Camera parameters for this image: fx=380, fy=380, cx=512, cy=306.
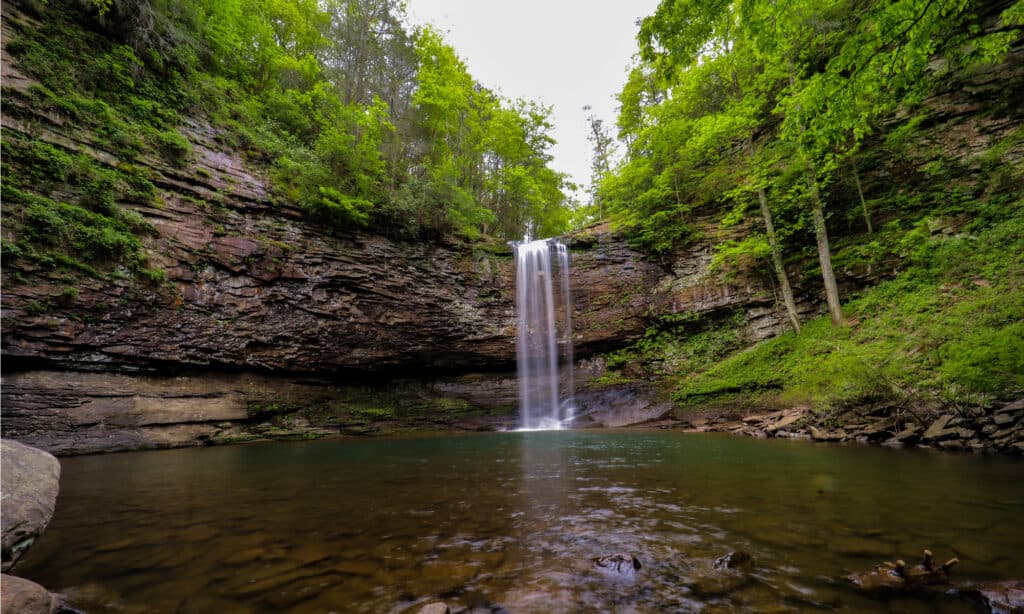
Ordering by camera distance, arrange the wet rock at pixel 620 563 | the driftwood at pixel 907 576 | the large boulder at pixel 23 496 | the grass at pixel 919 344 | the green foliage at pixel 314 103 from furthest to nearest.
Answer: the green foliage at pixel 314 103 → the grass at pixel 919 344 → the wet rock at pixel 620 563 → the large boulder at pixel 23 496 → the driftwood at pixel 907 576

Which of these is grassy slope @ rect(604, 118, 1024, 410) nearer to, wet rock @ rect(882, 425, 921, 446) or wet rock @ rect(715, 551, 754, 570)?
wet rock @ rect(882, 425, 921, 446)

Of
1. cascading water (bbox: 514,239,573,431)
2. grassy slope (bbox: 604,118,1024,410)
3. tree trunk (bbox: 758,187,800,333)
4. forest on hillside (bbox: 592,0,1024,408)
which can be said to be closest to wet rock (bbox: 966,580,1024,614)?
forest on hillside (bbox: 592,0,1024,408)

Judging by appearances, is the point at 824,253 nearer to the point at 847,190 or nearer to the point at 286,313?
the point at 847,190

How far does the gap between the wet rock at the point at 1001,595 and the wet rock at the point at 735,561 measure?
0.94 metres

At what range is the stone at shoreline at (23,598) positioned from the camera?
169 cm

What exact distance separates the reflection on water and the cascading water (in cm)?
1126

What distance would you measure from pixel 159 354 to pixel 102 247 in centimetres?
317

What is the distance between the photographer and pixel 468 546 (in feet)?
9.46

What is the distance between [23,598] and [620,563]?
305 cm

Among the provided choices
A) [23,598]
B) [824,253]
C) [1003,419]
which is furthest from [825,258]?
[23,598]

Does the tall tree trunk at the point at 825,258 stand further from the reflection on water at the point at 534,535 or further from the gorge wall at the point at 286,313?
the reflection on water at the point at 534,535

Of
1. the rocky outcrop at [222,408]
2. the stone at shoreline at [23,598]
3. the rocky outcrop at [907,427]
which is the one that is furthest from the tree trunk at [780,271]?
the stone at shoreline at [23,598]

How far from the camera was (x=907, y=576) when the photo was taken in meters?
2.02

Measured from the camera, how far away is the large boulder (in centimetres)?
229
